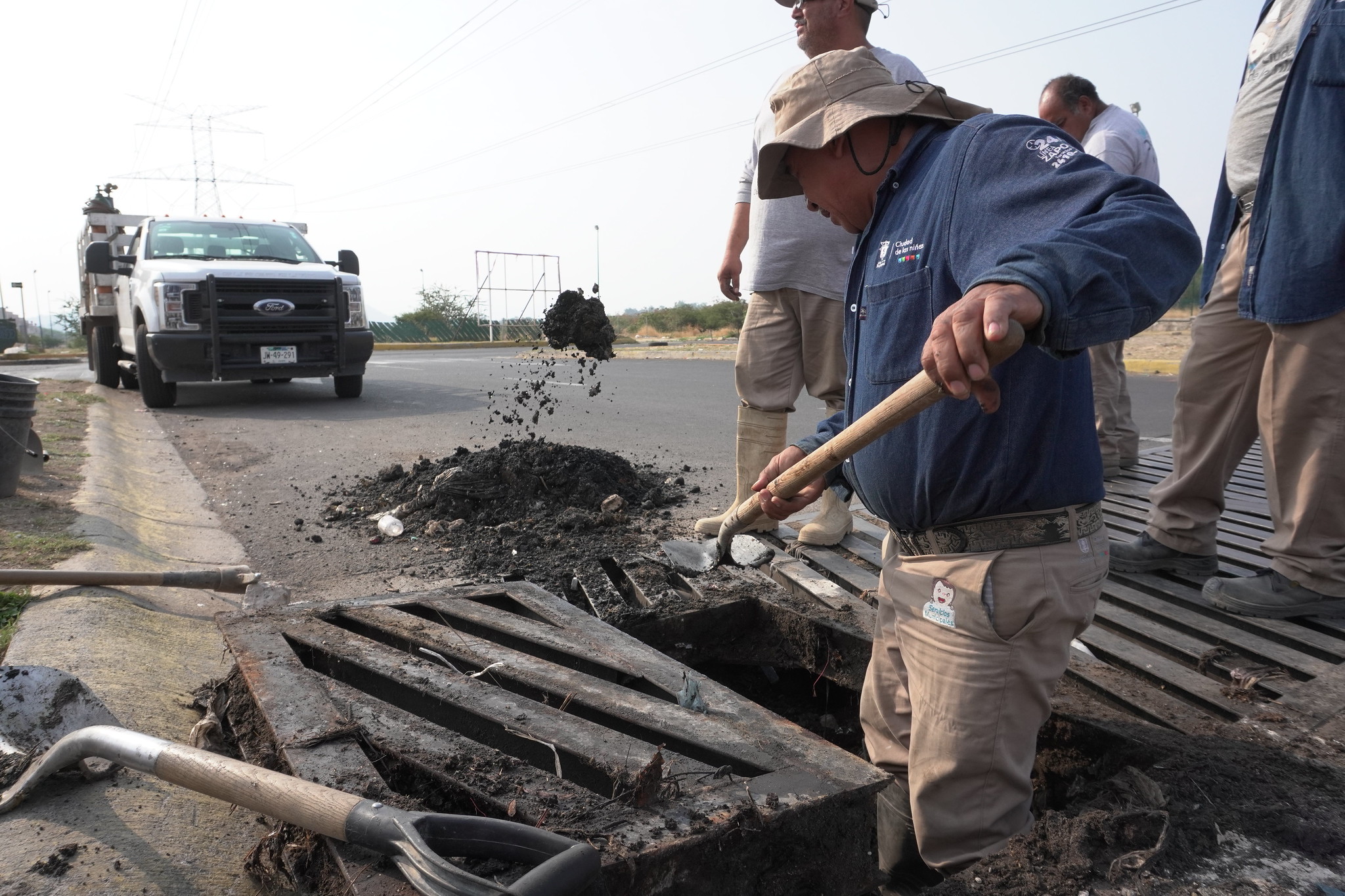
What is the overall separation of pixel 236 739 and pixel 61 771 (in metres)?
0.38

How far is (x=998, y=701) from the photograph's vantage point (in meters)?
1.91

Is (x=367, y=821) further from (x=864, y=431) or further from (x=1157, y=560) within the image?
(x=1157, y=560)

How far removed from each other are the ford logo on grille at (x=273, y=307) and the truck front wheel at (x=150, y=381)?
1.20 metres

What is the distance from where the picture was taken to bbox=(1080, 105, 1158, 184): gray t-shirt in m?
5.43

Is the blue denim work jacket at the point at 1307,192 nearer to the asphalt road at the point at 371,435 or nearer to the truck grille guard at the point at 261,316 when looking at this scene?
the asphalt road at the point at 371,435

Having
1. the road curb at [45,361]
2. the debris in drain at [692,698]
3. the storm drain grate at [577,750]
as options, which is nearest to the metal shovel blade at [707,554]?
the storm drain grate at [577,750]

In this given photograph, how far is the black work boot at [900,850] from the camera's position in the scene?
2.30 meters

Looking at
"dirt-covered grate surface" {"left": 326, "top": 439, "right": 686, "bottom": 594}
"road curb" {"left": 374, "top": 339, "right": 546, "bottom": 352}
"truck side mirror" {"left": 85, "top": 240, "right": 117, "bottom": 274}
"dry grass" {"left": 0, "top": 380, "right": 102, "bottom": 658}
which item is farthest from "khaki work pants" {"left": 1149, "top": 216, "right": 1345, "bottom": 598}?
"road curb" {"left": 374, "top": 339, "right": 546, "bottom": 352}

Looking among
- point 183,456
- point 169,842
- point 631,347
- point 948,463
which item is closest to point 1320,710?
point 948,463

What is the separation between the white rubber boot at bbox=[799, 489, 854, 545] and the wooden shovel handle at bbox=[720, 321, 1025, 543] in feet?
5.77

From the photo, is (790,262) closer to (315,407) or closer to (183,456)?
(183,456)

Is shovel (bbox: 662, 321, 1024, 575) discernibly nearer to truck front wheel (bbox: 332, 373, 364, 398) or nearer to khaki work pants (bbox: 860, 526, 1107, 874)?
khaki work pants (bbox: 860, 526, 1107, 874)

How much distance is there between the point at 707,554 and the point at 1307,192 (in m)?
2.45

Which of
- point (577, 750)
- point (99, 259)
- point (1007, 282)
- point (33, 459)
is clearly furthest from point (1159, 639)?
point (99, 259)
